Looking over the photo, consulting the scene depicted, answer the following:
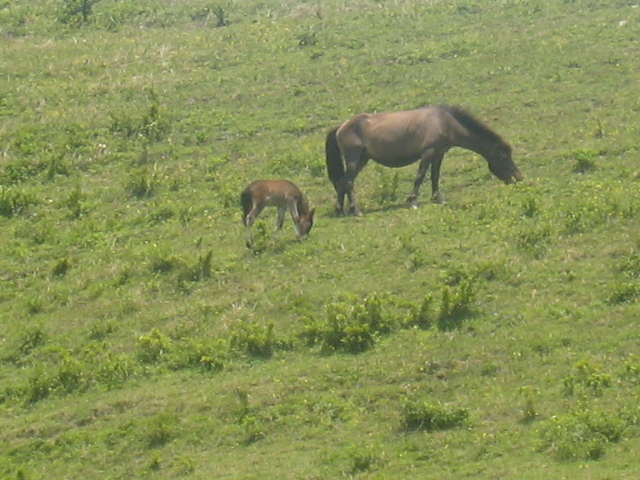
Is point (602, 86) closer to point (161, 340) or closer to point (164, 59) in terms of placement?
point (164, 59)

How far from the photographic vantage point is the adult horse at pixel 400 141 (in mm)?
23266

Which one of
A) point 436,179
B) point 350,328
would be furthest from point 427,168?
point 350,328

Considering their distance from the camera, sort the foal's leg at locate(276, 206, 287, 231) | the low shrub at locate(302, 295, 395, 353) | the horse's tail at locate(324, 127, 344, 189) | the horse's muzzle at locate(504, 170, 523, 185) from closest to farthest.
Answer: the low shrub at locate(302, 295, 395, 353) → the foal's leg at locate(276, 206, 287, 231) → the horse's tail at locate(324, 127, 344, 189) → the horse's muzzle at locate(504, 170, 523, 185)

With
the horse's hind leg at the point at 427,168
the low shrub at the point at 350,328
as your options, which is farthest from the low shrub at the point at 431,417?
the horse's hind leg at the point at 427,168

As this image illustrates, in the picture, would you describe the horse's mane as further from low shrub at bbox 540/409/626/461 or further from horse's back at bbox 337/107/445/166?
low shrub at bbox 540/409/626/461

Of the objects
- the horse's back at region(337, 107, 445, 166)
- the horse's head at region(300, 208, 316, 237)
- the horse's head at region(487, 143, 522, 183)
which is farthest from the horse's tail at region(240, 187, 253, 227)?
the horse's head at region(487, 143, 522, 183)

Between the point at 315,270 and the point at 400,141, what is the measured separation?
4.62m

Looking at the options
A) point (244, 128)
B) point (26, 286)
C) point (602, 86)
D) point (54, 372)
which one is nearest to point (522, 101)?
point (602, 86)

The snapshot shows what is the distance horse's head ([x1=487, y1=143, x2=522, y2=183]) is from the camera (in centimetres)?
2369

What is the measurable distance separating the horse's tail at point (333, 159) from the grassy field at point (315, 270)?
28.5 inches

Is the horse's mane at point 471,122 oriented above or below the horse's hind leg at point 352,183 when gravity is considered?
above

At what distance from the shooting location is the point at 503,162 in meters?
23.8

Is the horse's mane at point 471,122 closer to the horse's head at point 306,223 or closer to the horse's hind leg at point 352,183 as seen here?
the horse's hind leg at point 352,183

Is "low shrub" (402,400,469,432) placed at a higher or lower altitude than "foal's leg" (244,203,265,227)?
lower
